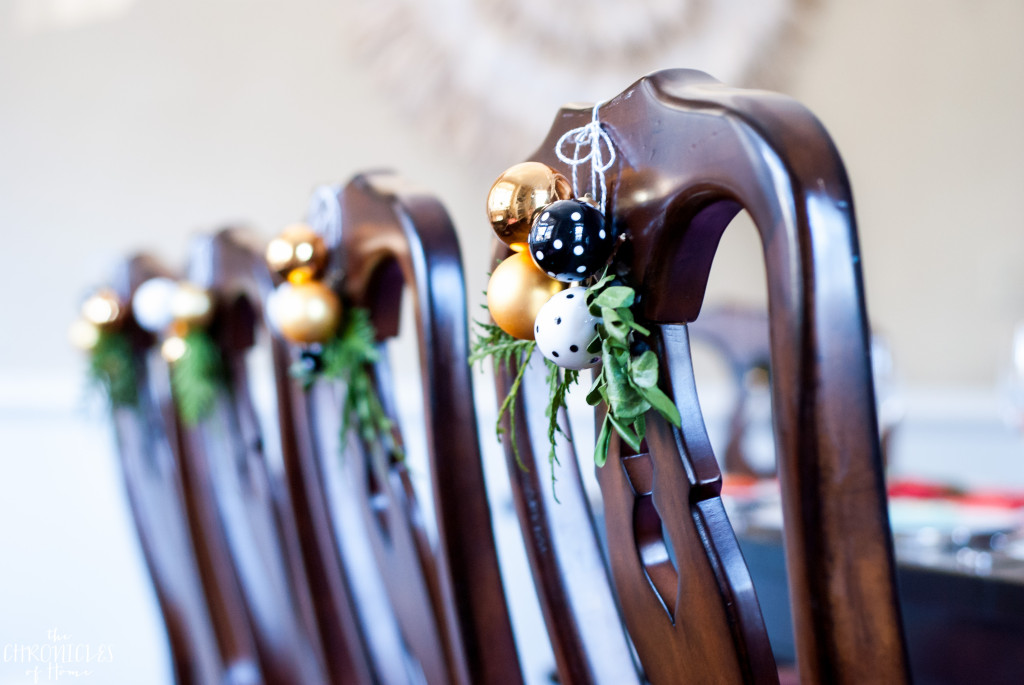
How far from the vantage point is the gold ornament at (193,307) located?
36.5 inches

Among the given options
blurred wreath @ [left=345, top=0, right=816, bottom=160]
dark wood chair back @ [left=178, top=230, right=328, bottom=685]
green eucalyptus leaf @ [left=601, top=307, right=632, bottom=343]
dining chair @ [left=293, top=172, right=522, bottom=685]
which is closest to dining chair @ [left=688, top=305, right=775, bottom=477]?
blurred wreath @ [left=345, top=0, right=816, bottom=160]

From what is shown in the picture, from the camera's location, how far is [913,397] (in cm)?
237

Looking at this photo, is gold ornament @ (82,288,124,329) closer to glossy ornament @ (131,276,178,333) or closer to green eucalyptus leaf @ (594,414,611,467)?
glossy ornament @ (131,276,178,333)

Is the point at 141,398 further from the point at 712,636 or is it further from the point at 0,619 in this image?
the point at 0,619

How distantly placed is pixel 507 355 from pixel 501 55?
1.89m

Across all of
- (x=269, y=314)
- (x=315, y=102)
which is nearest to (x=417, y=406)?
(x=315, y=102)

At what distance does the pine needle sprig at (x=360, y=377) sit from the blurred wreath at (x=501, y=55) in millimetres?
1643

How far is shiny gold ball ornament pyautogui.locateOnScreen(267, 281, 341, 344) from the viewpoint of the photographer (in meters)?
0.70

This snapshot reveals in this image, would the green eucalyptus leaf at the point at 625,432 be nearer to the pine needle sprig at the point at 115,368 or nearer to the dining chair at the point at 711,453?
the dining chair at the point at 711,453

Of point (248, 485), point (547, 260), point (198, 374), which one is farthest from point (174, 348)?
point (547, 260)

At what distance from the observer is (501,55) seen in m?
2.29

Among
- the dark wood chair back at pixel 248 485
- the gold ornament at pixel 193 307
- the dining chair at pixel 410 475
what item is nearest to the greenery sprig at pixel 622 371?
the dining chair at pixel 410 475

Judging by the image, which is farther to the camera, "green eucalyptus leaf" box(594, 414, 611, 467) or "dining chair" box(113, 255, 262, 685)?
"dining chair" box(113, 255, 262, 685)

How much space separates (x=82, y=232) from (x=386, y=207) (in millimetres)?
1876
